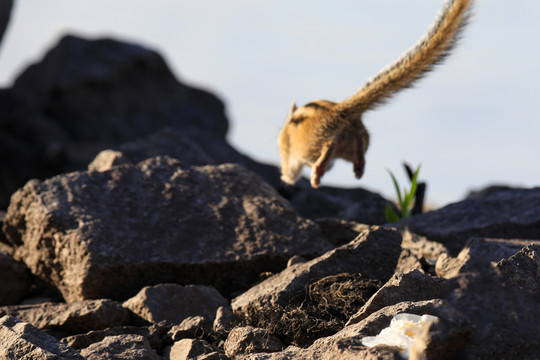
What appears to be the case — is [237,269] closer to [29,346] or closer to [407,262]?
[407,262]

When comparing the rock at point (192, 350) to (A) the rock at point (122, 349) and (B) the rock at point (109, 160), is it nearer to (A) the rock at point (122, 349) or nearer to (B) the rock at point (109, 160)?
(A) the rock at point (122, 349)

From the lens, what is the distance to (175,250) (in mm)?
5746

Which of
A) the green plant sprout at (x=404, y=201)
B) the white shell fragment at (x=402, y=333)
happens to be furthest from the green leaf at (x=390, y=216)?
the white shell fragment at (x=402, y=333)

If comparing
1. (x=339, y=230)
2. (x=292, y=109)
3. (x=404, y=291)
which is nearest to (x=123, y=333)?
(x=404, y=291)

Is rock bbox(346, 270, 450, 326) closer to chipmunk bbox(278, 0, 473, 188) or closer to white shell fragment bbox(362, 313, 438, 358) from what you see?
white shell fragment bbox(362, 313, 438, 358)

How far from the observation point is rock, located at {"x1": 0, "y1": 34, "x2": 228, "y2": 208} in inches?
734

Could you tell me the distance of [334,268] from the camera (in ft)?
16.0

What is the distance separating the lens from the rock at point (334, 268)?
4617mm

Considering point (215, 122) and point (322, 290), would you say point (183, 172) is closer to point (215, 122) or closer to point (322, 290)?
point (322, 290)

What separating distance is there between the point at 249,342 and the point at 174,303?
1106 mm

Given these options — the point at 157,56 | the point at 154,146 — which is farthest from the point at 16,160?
the point at 154,146

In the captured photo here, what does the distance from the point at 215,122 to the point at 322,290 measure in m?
15.8

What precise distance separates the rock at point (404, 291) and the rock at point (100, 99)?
48.0 ft

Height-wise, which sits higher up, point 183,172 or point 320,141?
point 320,141
